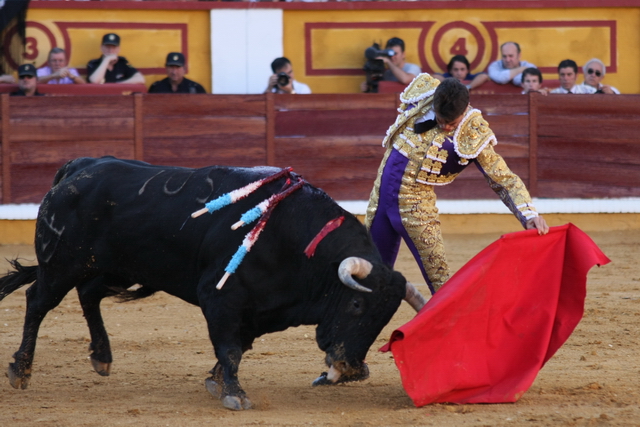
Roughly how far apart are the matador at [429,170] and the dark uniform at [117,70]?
4.48 m

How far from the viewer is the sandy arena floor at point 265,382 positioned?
3105mm

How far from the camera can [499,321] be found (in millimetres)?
3342

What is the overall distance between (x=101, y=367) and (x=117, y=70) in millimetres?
4334

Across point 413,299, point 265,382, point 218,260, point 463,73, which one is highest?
point 463,73

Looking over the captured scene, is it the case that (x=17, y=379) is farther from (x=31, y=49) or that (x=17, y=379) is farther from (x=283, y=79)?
(x=31, y=49)

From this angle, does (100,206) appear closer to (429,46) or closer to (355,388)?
(355,388)

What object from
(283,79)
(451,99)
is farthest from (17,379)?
(283,79)

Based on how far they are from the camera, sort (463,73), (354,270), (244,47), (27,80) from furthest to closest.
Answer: (244,47), (463,73), (27,80), (354,270)

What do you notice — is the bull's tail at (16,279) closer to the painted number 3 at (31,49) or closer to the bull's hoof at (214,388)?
the bull's hoof at (214,388)

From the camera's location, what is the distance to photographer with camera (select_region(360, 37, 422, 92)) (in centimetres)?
763

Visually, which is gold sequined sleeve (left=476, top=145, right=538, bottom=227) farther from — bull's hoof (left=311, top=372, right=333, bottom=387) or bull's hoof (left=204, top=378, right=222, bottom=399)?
bull's hoof (left=204, top=378, right=222, bottom=399)

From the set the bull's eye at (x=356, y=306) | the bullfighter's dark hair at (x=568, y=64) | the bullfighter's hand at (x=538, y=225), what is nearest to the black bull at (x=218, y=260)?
the bull's eye at (x=356, y=306)

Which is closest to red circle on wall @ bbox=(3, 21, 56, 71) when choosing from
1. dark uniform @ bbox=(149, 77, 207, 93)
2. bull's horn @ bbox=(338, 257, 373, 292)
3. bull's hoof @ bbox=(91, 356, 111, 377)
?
dark uniform @ bbox=(149, 77, 207, 93)

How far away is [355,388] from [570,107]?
15.7 ft
